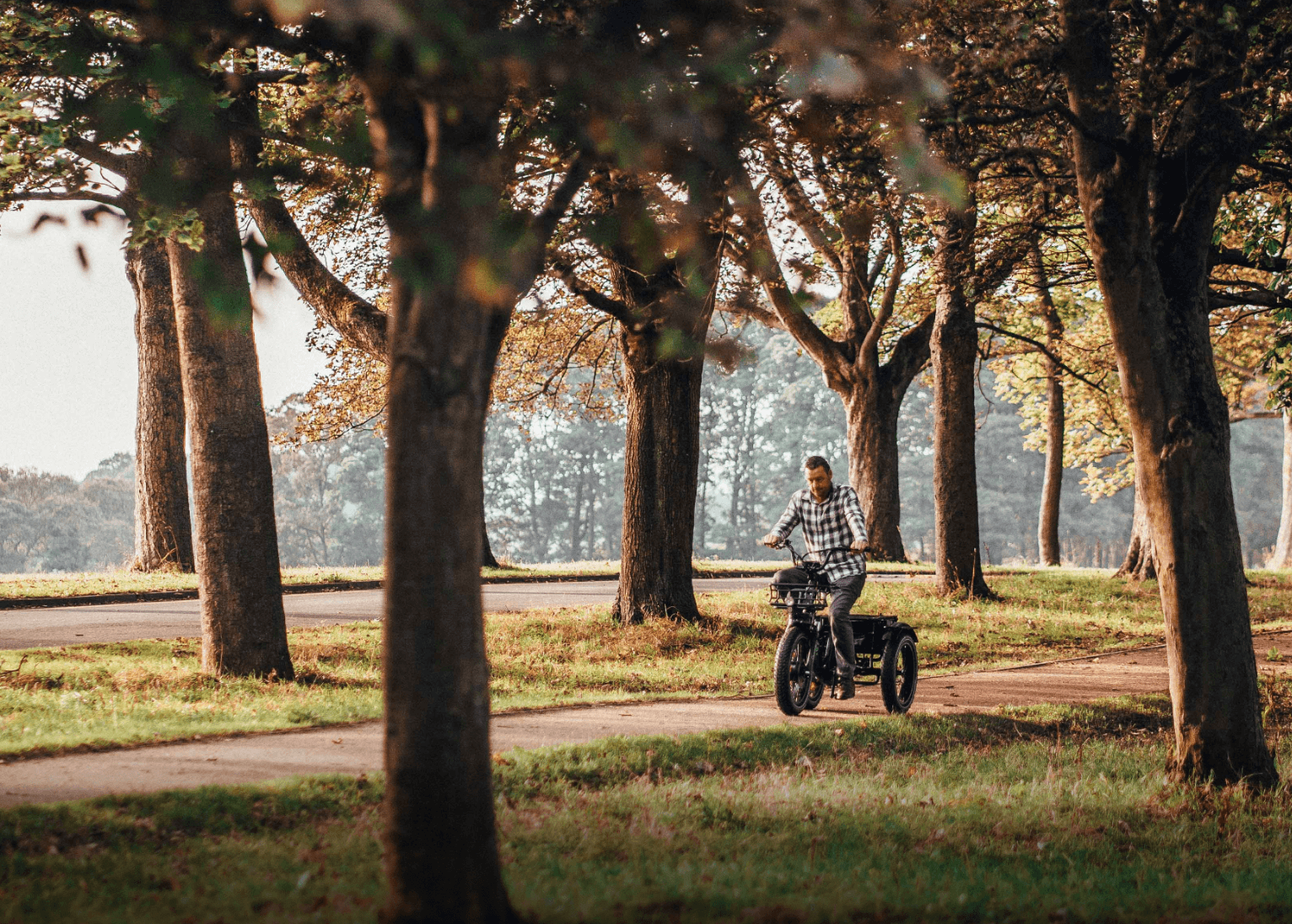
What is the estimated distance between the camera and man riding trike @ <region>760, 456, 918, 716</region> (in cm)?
934

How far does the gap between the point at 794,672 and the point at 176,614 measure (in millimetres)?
9165

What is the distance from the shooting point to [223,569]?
10.7 metres

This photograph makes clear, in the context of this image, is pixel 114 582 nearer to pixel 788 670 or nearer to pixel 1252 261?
pixel 788 670

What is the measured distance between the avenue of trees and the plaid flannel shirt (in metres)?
2.05

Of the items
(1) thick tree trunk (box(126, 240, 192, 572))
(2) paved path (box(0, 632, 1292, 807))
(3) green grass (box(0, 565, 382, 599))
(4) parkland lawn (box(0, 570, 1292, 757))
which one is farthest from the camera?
(1) thick tree trunk (box(126, 240, 192, 572))

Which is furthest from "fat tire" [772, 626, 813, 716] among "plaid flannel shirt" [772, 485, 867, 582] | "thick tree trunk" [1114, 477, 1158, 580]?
"thick tree trunk" [1114, 477, 1158, 580]

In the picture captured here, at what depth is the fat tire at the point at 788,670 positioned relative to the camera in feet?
30.6

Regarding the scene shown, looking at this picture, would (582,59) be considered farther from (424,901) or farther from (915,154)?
(424,901)

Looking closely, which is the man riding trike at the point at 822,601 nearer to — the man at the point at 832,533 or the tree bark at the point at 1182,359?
the man at the point at 832,533

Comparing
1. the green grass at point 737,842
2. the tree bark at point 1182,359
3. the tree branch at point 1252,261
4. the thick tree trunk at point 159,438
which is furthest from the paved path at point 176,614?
the tree branch at point 1252,261

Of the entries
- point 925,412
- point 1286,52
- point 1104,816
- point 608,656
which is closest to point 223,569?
point 608,656

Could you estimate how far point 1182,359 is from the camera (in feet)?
25.7

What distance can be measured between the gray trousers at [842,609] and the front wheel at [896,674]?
0.28 m

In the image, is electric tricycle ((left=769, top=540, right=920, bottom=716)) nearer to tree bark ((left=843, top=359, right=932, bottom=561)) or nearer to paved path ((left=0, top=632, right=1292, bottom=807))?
paved path ((left=0, top=632, right=1292, bottom=807))
